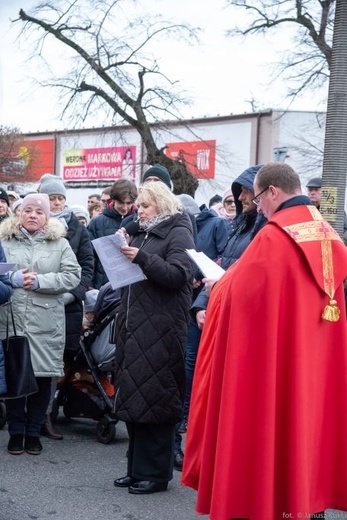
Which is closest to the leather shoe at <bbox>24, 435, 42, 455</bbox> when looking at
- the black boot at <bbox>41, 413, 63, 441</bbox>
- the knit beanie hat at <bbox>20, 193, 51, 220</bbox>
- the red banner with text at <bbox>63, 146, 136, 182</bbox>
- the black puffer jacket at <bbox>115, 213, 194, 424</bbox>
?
the black boot at <bbox>41, 413, 63, 441</bbox>

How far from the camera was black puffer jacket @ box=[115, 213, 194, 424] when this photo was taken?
5465mm

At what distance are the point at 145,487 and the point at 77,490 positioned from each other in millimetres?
454

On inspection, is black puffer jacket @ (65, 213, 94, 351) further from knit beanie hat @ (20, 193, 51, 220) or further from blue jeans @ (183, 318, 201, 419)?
blue jeans @ (183, 318, 201, 419)

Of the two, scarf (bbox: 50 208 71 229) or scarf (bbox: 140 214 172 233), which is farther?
scarf (bbox: 50 208 71 229)

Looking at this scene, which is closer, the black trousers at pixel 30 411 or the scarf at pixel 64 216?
the black trousers at pixel 30 411

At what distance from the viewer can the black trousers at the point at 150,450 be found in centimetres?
557

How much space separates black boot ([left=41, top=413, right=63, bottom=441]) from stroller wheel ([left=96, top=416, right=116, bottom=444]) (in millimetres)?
336

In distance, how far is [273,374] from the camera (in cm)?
404

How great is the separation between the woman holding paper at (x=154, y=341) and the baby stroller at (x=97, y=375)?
1240 mm

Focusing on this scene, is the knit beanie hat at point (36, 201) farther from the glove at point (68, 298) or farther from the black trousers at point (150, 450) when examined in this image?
the black trousers at point (150, 450)

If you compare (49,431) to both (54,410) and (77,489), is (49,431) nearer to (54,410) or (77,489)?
(54,410)

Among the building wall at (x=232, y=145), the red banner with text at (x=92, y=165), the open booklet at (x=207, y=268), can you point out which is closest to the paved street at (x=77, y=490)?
the open booklet at (x=207, y=268)

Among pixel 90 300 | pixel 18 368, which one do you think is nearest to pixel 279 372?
pixel 18 368

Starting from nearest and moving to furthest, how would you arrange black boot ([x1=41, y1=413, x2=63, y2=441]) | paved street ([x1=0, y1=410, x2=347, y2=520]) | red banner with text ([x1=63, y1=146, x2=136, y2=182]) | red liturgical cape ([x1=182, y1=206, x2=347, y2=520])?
1. red liturgical cape ([x1=182, y1=206, x2=347, y2=520])
2. paved street ([x1=0, y1=410, x2=347, y2=520])
3. black boot ([x1=41, y1=413, x2=63, y2=441])
4. red banner with text ([x1=63, y1=146, x2=136, y2=182])
